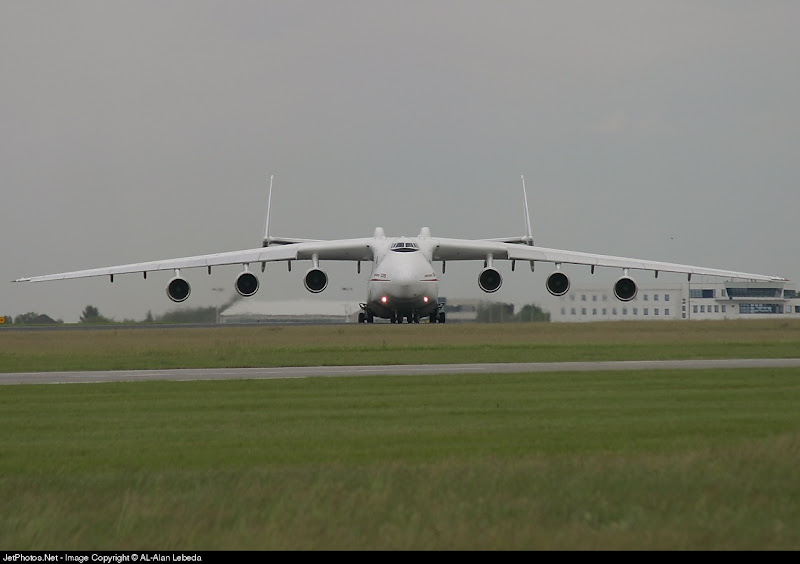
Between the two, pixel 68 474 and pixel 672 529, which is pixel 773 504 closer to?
pixel 672 529

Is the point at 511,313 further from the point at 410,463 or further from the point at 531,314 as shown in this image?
the point at 410,463

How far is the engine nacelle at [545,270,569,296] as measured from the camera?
148 ft

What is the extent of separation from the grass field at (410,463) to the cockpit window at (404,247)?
23134mm

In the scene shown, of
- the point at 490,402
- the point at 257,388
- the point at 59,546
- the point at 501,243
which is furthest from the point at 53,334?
the point at 59,546

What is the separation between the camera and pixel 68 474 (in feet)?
36.0

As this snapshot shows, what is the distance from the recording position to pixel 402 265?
42.1 metres

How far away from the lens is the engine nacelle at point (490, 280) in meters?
45.4

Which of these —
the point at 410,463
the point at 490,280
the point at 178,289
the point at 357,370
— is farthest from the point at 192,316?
the point at 410,463

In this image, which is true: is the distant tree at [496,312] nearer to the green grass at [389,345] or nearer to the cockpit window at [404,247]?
the green grass at [389,345]

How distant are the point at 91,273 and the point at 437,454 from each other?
3516 cm

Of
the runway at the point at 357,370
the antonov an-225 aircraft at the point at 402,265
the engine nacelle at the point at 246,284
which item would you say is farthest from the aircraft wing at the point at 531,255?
the runway at the point at 357,370

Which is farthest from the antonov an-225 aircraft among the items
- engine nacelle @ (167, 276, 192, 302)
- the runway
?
the runway

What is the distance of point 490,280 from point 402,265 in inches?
181

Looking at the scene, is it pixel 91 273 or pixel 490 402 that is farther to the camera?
pixel 91 273
